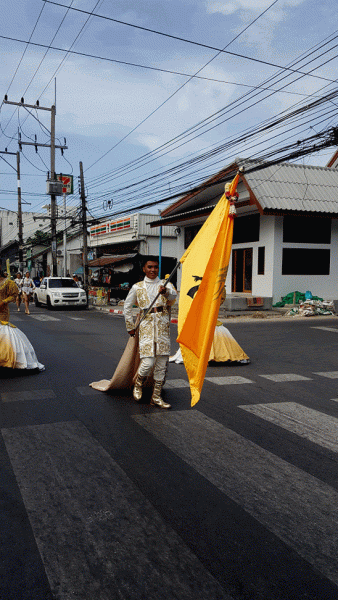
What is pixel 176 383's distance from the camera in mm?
7523

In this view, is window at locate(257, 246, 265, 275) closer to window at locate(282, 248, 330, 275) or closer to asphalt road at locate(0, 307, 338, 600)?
window at locate(282, 248, 330, 275)

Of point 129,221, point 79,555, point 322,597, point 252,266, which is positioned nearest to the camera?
point 322,597

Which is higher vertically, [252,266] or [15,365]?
[252,266]

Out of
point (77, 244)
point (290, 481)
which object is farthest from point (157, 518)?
point (77, 244)

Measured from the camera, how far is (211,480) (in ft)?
12.7

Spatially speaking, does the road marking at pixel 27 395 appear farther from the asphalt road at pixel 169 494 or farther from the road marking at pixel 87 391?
the road marking at pixel 87 391

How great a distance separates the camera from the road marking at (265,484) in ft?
9.94

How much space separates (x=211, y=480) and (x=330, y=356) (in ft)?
23.6

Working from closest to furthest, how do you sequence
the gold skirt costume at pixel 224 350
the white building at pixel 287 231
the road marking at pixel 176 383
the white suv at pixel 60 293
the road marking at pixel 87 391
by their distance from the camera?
the road marking at pixel 87 391
the road marking at pixel 176 383
the gold skirt costume at pixel 224 350
the white building at pixel 287 231
the white suv at pixel 60 293

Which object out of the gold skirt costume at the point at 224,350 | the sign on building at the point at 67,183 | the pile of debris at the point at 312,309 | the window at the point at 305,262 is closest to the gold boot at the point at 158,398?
the gold skirt costume at the point at 224,350

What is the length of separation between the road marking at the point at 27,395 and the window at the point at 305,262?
57.6ft

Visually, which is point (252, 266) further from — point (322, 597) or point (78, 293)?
point (322, 597)

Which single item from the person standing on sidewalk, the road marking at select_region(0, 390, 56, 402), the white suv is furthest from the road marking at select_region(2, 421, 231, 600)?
the white suv

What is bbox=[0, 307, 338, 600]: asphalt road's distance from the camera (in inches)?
103
